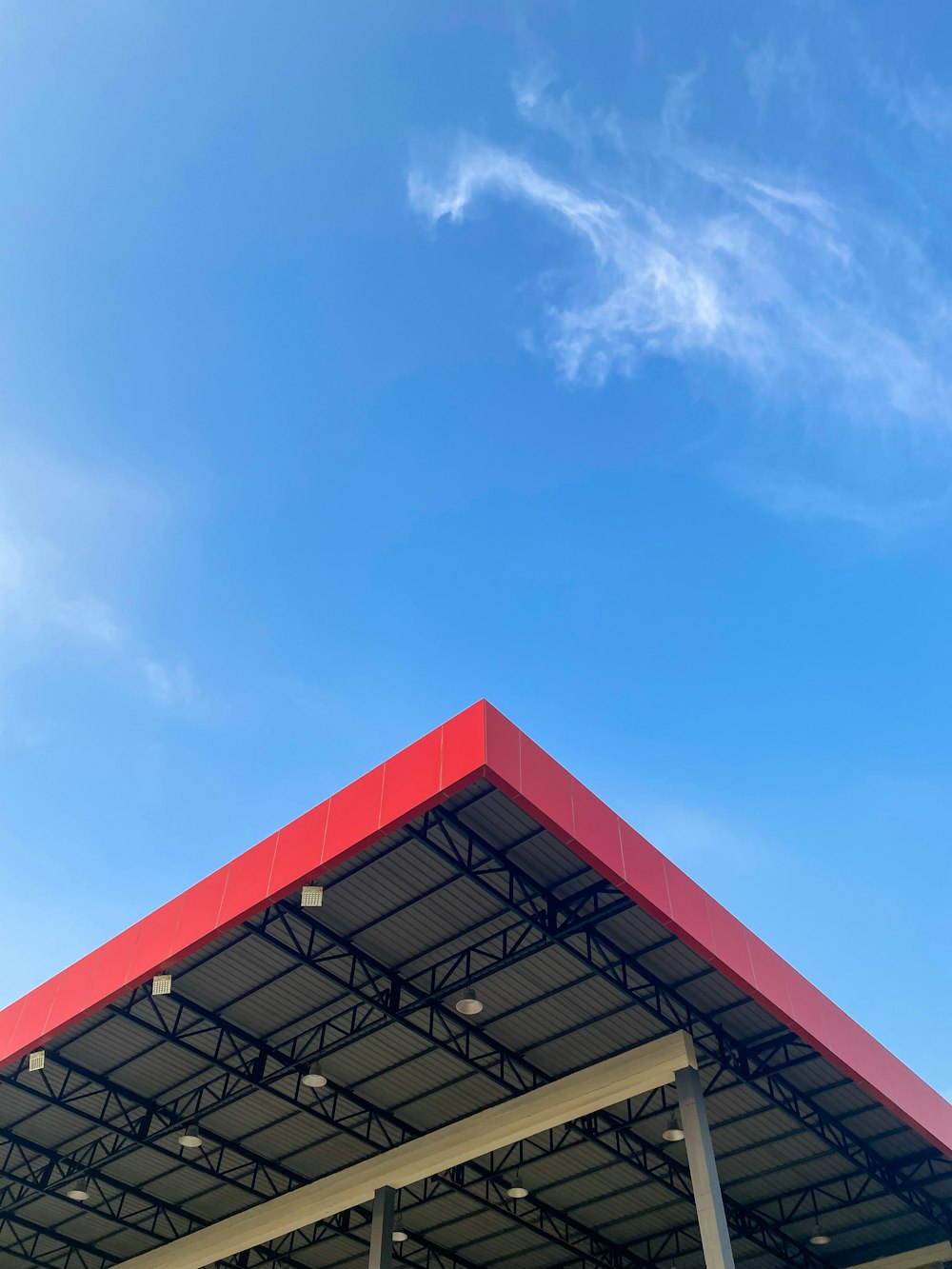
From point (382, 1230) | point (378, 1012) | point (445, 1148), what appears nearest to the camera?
point (378, 1012)

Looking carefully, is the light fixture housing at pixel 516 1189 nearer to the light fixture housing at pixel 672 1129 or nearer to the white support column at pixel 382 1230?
the white support column at pixel 382 1230

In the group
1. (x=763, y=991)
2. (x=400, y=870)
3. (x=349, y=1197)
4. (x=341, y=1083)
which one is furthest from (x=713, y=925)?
(x=349, y=1197)

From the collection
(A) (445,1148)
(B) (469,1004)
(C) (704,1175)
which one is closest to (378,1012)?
(B) (469,1004)

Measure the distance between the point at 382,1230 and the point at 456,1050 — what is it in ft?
18.8

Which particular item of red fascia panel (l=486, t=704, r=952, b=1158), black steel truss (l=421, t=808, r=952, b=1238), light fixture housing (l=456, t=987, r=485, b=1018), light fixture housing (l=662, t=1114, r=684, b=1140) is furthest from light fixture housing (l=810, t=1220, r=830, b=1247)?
light fixture housing (l=456, t=987, r=485, b=1018)

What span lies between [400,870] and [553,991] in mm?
5357

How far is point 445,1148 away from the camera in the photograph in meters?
30.2

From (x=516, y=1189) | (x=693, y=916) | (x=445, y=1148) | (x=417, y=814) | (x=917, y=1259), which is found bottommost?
(x=417, y=814)

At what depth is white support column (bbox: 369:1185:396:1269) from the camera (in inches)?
1138

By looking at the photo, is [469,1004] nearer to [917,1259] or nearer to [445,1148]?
[445,1148]

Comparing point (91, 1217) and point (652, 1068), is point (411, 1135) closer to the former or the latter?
point (652, 1068)

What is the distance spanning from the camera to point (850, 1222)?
34438mm

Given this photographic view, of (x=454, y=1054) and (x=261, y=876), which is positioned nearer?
(x=261, y=876)

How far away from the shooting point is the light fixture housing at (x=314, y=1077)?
2908 centimetres
